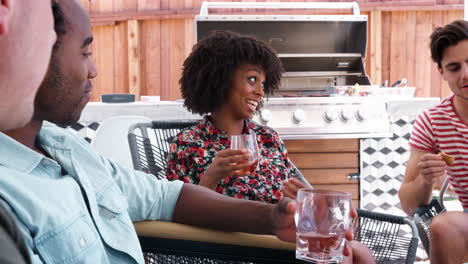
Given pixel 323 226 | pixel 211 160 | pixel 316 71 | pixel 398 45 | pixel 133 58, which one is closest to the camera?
pixel 323 226

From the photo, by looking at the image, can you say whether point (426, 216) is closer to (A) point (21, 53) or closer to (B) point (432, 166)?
(B) point (432, 166)

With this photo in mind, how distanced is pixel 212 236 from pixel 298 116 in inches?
80.3

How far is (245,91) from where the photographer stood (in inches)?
70.3

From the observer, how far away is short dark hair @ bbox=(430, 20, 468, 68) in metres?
1.85

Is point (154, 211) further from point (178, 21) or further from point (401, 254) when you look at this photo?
point (178, 21)

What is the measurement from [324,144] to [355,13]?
66.5 inches

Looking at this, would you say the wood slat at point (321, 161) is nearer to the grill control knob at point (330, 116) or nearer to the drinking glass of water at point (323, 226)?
the grill control knob at point (330, 116)

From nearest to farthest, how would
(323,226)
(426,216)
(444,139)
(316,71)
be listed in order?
(323,226), (426,216), (444,139), (316,71)

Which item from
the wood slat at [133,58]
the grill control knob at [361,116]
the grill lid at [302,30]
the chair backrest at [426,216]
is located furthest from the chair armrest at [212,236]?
the wood slat at [133,58]

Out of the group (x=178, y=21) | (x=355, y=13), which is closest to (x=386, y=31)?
(x=355, y=13)

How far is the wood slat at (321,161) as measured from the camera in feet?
9.57

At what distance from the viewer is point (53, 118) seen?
2.69 feet

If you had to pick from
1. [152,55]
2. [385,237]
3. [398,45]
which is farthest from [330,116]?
[152,55]

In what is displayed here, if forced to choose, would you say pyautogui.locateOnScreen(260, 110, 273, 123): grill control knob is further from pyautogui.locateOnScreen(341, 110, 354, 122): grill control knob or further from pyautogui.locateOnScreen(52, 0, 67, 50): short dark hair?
pyautogui.locateOnScreen(52, 0, 67, 50): short dark hair
